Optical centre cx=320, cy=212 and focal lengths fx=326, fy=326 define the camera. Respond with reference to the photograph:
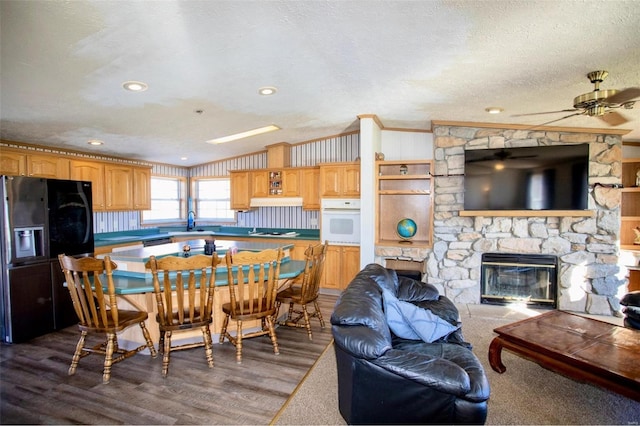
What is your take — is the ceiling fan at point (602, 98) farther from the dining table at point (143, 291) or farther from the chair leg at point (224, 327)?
the chair leg at point (224, 327)

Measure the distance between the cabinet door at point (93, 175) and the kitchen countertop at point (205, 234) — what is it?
607 millimetres

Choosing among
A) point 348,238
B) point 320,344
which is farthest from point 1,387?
point 348,238

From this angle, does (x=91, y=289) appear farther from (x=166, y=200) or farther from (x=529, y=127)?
(x=529, y=127)

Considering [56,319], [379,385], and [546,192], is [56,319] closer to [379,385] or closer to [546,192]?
[379,385]

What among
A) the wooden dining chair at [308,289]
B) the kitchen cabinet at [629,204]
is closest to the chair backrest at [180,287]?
the wooden dining chair at [308,289]

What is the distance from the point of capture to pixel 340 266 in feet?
17.7

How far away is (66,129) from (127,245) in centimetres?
211

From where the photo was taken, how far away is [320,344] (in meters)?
3.38

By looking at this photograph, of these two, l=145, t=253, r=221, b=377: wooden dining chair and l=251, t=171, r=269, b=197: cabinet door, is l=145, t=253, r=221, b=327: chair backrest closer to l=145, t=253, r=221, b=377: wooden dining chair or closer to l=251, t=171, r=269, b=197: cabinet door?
l=145, t=253, r=221, b=377: wooden dining chair

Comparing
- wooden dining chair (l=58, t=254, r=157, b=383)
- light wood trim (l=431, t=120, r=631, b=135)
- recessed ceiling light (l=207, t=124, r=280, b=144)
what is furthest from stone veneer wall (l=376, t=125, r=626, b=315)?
wooden dining chair (l=58, t=254, r=157, b=383)

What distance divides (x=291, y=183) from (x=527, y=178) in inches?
148

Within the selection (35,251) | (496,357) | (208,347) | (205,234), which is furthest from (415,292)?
(205,234)

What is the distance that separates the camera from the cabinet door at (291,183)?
605 cm

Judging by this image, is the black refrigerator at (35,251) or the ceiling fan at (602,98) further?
the black refrigerator at (35,251)
